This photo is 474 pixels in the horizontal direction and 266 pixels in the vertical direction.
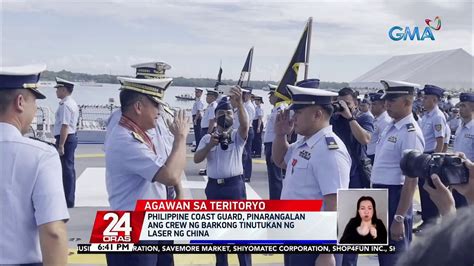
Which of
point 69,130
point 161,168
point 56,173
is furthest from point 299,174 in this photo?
point 69,130

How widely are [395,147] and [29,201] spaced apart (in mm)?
3106

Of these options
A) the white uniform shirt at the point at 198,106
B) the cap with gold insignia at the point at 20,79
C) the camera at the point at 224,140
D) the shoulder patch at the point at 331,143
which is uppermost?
the cap with gold insignia at the point at 20,79

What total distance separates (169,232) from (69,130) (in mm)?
3267

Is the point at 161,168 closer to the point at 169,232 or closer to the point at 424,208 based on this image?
the point at 169,232

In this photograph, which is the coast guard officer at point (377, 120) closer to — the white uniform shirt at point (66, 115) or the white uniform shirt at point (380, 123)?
the white uniform shirt at point (380, 123)

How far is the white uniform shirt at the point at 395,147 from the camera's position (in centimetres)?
454

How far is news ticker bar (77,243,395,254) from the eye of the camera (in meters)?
3.73

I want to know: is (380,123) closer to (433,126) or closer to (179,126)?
(433,126)

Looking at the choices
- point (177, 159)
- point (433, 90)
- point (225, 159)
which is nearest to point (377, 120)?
point (433, 90)

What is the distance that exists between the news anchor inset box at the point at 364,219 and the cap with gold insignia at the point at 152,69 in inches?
68.5

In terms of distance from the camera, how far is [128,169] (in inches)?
134

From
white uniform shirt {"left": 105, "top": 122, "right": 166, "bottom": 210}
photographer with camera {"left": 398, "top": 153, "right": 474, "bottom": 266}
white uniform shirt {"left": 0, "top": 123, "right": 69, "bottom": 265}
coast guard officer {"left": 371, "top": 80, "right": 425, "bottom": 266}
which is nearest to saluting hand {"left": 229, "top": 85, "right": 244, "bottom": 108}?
coast guard officer {"left": 371, "top": 80, "right": 425, "bottom": 266}

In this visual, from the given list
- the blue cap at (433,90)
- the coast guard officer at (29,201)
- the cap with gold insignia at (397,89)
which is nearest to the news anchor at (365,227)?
the cap with gold insignia at (397,89)

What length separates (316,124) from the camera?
3.72 m
